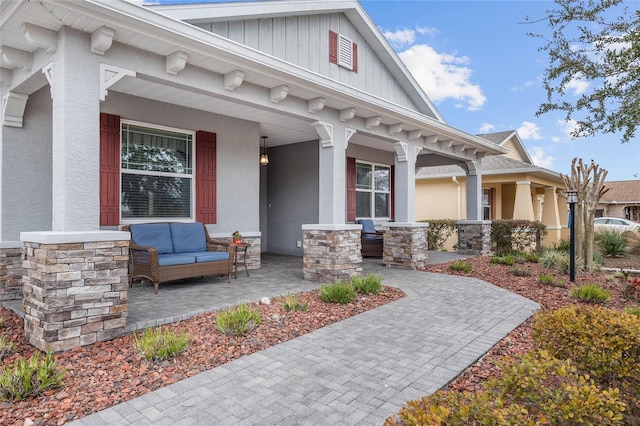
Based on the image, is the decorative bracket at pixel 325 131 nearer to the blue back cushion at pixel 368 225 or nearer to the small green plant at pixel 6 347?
the blue back cushion at pixel 368 225

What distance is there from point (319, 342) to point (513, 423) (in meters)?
2.47

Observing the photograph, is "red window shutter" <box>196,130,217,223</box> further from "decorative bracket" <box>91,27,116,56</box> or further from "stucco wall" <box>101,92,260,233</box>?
"decorative bracket" <box>91,27,116,56</box>

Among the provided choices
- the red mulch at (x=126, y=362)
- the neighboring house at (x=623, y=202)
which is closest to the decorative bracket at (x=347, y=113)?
the red mulch at (x=126, y=362)

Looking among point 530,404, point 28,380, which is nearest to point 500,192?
point 530,404

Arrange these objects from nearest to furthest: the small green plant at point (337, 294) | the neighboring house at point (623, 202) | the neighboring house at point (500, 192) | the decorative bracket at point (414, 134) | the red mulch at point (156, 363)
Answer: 1. the red mulch at point (156, 363)
2. the small green plant at point (337, 294)
3. the decorative bracket at point (414, 134)
4. the neighboring house at point (500, 192)
5. the neighboring house at point (623, 202)

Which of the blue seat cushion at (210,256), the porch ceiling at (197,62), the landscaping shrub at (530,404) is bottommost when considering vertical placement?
the landscaping shrub at (530,404)

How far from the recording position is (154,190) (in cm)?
645

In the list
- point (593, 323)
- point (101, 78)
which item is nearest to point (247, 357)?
point (593, 323)

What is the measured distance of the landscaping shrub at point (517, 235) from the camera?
11.6 m

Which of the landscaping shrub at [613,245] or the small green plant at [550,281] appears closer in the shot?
the small green plant at [550,281]

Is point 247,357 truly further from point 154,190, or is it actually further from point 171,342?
point 154,190

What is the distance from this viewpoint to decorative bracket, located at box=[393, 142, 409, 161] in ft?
27.1

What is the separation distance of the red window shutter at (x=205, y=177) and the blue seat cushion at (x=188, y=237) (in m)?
0.45

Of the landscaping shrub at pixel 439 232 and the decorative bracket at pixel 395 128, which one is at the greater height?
the decorative bracket at pixel 395 128
